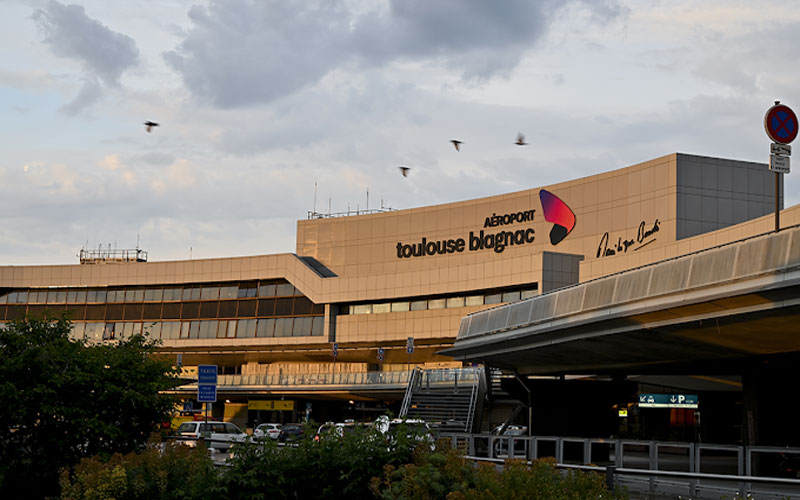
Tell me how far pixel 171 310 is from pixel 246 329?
8248 mm

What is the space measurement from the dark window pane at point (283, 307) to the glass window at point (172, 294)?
991 cm

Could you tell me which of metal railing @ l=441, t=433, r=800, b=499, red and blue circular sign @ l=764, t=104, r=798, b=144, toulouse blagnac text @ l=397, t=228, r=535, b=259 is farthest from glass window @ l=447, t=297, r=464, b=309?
red and blue circular sign @ l=764, t=104, r=798, b=144

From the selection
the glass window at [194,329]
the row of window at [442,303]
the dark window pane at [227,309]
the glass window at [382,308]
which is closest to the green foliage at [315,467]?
the row of window at [442,303]

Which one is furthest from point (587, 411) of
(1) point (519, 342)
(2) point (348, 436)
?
(2) point (348, 436)

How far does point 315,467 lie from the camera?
15258mm

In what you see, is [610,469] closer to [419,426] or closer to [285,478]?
[419,426]

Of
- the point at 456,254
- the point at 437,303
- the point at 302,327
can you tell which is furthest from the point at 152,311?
the point at 456,254

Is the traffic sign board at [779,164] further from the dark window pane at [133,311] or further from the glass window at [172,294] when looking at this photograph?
the dark window pane at [133,311]

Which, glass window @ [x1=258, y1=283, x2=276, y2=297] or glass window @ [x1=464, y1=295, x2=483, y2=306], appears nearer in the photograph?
glass window @ [x1=464, y1=295, x2=483, y2=306]

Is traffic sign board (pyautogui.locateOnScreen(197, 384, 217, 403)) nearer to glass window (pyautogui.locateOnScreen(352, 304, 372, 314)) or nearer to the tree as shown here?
the tree

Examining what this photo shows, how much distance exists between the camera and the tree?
18.4 metres

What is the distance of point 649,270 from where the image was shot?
78.7 feet

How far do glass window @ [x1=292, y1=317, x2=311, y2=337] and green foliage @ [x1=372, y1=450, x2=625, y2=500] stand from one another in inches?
2638

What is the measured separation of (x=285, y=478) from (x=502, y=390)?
3364cm
